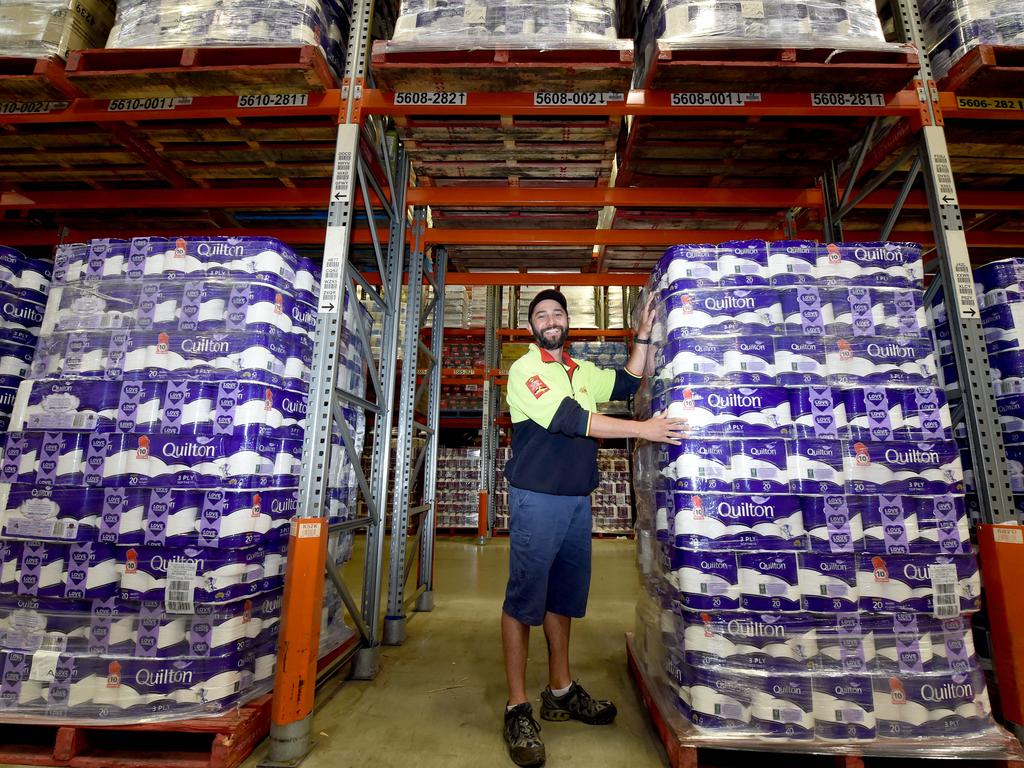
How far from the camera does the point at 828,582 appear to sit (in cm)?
242

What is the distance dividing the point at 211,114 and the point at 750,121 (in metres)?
3.79

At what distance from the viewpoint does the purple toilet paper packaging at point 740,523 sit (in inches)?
96.3

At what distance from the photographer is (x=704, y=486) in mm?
2502

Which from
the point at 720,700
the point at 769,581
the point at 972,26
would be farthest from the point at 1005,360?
the point at 720,700

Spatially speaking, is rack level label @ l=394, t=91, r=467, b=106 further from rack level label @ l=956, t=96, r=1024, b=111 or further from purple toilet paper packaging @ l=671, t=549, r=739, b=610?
rack level label @ l=956, t=96, r=1024, b=111

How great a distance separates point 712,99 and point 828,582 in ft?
9.75

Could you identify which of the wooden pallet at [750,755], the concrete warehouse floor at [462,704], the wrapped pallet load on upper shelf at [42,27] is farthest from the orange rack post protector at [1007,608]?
the wrapped pallet load on upper shelf at [42,27]

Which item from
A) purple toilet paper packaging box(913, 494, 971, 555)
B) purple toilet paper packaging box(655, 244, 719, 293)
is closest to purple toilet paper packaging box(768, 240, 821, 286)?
purple toilet paper packaging box(655, 244, 719, 293)

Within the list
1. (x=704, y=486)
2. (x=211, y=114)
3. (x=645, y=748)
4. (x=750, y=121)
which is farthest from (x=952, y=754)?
(x=211, y=114)

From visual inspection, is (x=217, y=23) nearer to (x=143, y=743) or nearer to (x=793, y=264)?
(x=793, y=264)

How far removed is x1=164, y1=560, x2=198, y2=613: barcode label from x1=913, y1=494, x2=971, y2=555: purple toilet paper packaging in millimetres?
3779

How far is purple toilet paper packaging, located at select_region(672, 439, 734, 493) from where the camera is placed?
2.50 m

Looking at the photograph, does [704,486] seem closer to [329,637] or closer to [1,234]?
[329,637]

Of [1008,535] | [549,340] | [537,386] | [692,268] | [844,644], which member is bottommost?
[844,644]
